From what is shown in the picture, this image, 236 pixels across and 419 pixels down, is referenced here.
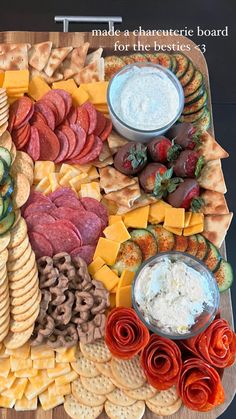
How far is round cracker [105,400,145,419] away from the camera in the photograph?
175 cm

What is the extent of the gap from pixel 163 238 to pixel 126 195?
0.74ft

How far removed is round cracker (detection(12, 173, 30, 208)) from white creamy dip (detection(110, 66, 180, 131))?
0.46 meters

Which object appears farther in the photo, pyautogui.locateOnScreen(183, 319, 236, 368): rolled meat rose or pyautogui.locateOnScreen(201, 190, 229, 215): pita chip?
pyautogui.locateOnScreen(201, 190, 229, 215): pita chip

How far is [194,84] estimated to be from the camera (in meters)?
2.19

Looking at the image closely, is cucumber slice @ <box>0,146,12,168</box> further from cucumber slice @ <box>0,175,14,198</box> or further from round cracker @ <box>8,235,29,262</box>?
round cracker @ <box>8,235,29,262</box>

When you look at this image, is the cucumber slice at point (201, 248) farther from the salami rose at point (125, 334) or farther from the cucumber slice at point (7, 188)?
the cucumber slice at point (7, 188)

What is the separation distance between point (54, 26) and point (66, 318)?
1790 mm

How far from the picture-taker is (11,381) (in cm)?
174

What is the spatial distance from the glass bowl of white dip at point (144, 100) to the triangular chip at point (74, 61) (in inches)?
8.6

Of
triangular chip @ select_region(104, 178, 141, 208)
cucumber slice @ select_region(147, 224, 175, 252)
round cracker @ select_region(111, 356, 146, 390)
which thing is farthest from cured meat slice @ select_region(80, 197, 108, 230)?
round cracker @ select_region(111, 356, 146, 390)

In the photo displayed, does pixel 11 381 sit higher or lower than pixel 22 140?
lower

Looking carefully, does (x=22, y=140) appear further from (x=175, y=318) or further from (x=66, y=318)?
(x=175, y=318)

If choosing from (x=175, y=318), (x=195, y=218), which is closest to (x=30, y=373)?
(x=175, y=318)

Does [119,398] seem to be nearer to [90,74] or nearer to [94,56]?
[90,74]
